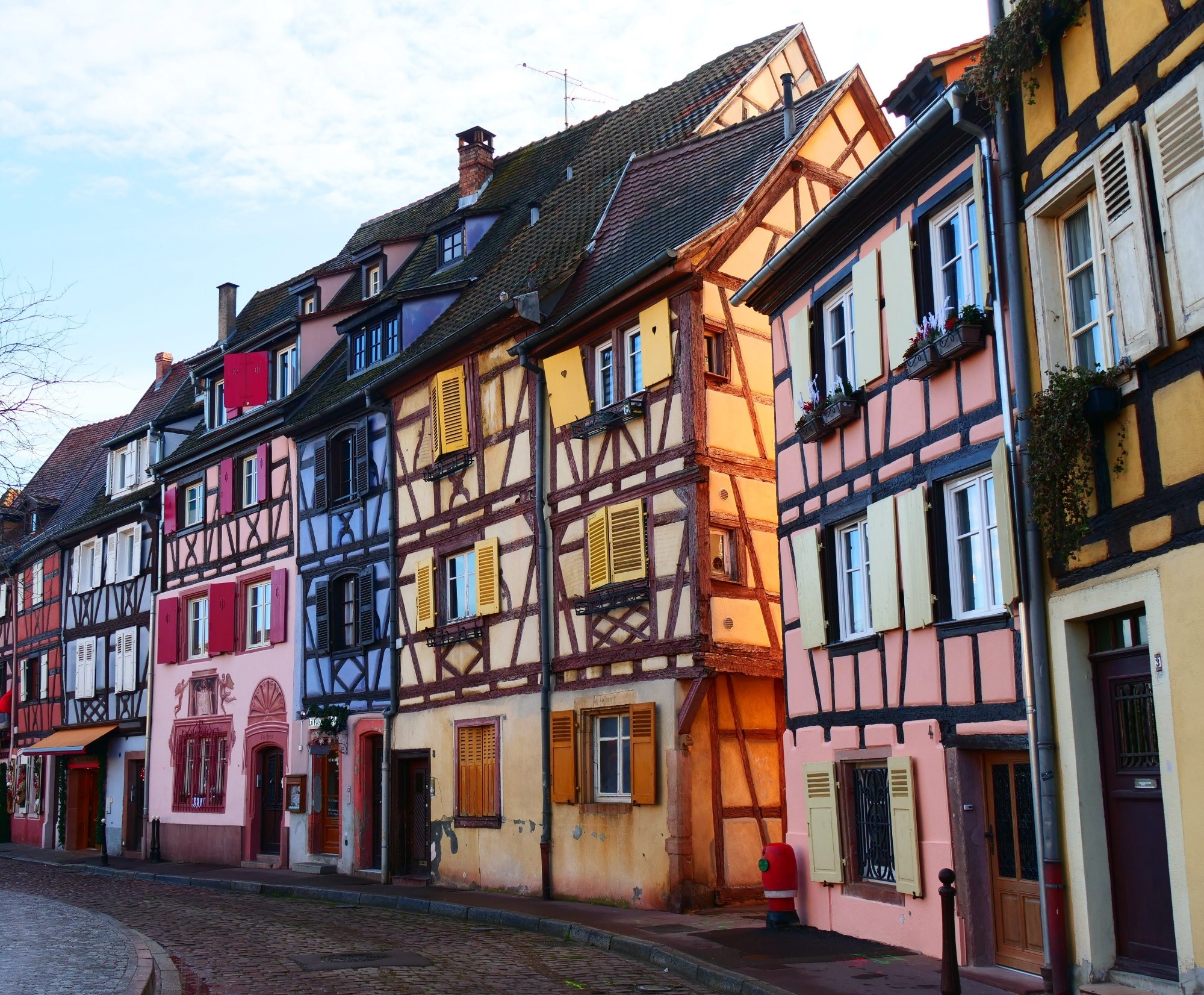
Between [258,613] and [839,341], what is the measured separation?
16.6m

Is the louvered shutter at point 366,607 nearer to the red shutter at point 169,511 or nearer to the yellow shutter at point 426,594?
the yellow shutter at point 426,594

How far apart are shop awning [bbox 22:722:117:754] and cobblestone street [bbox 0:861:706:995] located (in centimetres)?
1201

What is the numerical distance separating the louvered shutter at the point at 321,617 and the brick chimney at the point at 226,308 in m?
→ 11.8

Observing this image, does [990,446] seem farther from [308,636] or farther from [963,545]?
[308,636]

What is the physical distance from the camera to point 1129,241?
8.77 metres

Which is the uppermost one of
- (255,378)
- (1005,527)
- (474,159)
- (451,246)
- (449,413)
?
(474,159)

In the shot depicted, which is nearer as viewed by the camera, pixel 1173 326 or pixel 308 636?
pixel 1173 326

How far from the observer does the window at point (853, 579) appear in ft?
43.7

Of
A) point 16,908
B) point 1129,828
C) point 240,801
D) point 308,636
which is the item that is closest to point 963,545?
point 1129,828

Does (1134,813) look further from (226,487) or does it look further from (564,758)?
(226,487)

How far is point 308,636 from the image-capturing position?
2486 cm

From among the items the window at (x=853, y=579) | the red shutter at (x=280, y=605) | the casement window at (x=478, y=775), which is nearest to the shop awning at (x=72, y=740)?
the red shutter at (x=280, y=605)

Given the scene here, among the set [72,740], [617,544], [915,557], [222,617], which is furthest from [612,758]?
[72,740]

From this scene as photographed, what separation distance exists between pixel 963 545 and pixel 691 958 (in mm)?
4280
